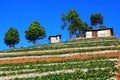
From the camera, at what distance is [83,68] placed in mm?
41938

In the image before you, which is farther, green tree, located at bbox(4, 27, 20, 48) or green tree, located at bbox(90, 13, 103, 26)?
green tree, located at bbox(90, 13, 103, 26)

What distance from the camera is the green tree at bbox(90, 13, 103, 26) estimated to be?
14250cm

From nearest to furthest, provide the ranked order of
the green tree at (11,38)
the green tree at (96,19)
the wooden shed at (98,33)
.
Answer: the wooden shed at (98,33) → the green tree at (11,38) → the green tree at (96,19)

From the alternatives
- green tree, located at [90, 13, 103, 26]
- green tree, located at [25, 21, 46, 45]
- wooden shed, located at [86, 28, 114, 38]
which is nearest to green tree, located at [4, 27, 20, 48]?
green tree, located at [25, 21, 46, 45]

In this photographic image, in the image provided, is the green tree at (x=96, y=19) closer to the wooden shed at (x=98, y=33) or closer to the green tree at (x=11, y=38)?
the wooden shed at (x=98, y=33)

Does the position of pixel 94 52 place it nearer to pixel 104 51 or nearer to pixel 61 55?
pixel 104 51

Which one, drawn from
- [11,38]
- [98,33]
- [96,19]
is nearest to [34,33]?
[11,38]

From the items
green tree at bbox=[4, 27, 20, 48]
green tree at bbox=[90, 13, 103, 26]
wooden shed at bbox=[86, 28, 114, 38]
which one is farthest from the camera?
green tree at bbox=[90, 13, 103, 26]

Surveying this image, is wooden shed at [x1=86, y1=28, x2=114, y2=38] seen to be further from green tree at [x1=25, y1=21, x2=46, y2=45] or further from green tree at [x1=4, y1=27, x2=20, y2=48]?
green tree at [x1=4, y1=27, x2=20, y2=48]

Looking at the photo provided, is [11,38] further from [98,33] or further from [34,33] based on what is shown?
[98,33]

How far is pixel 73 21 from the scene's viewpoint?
13100 cm

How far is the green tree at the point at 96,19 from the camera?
14250cm

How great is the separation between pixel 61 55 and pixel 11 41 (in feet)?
217

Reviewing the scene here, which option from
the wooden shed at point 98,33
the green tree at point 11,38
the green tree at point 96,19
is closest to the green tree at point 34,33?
the green tree at point 11,38
